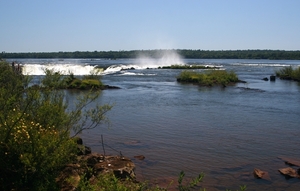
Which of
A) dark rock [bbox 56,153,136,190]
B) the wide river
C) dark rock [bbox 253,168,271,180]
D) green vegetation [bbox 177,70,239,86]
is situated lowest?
dark rock [bbox 253,168,271,180]

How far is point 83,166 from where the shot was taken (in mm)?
8977

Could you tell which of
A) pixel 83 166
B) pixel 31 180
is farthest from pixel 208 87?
pixel 31 180

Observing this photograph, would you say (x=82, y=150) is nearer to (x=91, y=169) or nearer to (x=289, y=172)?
(x=91, y=169)

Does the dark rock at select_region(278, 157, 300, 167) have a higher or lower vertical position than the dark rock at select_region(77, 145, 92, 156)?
lower

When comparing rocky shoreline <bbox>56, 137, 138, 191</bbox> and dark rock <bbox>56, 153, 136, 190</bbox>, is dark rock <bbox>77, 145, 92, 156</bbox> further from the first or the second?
dark rock <bbox>56, 153, 136, 190</bbox>

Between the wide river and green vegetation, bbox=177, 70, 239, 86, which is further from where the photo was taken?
green vegetation, bbox=177, 70, 239, 86

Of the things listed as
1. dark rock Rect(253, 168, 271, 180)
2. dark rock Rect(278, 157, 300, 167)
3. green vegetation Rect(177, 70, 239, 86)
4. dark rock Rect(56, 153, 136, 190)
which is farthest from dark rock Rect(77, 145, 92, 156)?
green vegetation Rect(177, 70, 239, 86)

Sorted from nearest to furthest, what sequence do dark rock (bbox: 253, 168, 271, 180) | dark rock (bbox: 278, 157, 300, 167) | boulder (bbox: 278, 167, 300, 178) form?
dark rock (bbox: 253, 168, 271, 180) → boulder (bbox: 278, 167, 300, 178) → dark rock (bbox: 278, 157, 300, 167)

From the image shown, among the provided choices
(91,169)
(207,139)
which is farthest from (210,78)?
(91,169)

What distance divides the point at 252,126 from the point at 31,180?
12.2 metres

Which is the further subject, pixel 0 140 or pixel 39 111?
pixel 39 111

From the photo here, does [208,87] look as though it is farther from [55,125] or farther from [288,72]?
[55,125]

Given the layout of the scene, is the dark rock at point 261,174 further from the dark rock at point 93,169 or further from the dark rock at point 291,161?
the dark rock at point 93,169

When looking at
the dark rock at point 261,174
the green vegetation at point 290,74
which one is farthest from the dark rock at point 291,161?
the green vegetation at point 290,74
